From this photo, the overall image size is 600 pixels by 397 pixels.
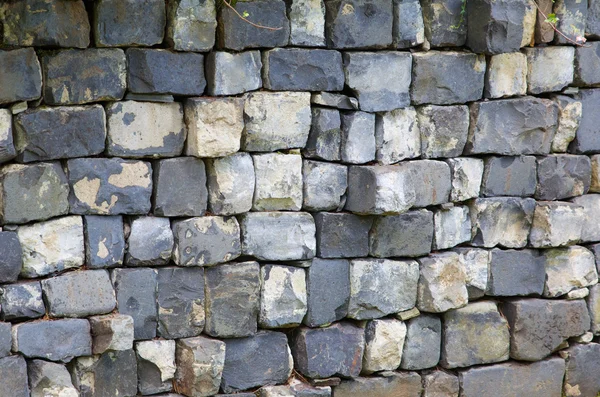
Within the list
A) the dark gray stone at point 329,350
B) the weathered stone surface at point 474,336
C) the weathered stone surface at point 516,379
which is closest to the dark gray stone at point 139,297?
the dark gray stone at point 329,350

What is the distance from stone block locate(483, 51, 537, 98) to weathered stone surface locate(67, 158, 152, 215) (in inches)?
94.0

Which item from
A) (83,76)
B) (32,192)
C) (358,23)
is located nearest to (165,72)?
(83,76)

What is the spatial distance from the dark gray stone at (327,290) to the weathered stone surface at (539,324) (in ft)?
4.28

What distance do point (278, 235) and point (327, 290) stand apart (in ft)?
1.66

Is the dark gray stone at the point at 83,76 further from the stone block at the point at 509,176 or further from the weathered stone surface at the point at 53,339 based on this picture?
the stone block at the point at 509,176

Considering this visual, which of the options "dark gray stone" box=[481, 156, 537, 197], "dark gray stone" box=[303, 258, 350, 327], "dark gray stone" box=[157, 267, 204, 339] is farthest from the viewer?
"dark gray stone" box=[481, 156, 537, 197]

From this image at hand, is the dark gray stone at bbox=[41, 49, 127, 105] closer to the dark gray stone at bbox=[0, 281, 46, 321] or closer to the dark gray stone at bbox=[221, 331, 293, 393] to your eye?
the dark gray stone at bbox=[0, 281, 46, 321]

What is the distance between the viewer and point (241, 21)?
525 cm

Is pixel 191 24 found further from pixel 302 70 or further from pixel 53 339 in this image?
pixel 53 339

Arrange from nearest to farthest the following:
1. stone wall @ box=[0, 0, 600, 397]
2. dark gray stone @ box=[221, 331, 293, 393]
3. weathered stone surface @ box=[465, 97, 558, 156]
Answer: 1. stone wall @ box=[0, 0, 600, 397]
2. dark gray stone @ box=[221, 331, 293, 393]
3. weathered stone surface @ box=[465, 97, 558, 156]

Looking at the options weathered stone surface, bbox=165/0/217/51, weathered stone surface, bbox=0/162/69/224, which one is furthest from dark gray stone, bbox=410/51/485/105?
weathered stone surface, bbox=0/162/69/224

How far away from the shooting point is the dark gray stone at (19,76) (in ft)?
15.6

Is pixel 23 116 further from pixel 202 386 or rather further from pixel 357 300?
pixel 357 300

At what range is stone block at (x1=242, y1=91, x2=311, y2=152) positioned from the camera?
5410mm
